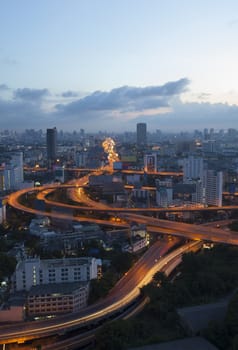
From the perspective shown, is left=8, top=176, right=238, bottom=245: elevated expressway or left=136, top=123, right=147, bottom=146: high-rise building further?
left=136, top=123, right=147, bottom=146: high-rise building

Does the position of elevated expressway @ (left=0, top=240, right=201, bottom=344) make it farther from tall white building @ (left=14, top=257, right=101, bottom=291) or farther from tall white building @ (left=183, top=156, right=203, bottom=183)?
tall white building @ (left=183, top=156, right=203, bottom=183)

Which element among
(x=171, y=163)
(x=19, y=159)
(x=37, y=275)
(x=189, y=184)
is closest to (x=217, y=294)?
(x=37, y=275)

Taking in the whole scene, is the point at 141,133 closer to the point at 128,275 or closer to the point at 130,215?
the point at 130,215

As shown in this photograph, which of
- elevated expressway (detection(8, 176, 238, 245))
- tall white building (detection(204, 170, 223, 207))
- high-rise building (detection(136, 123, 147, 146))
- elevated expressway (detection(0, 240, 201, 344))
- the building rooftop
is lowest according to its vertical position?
elevated expressway (detection(0, 240, 201, 344))

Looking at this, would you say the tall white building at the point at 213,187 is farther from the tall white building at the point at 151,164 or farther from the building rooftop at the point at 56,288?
the building rooftop at the point at 56,288

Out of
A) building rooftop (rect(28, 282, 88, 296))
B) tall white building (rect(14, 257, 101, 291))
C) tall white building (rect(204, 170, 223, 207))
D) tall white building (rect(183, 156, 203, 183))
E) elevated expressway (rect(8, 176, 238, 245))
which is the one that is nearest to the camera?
building rooftop (rect(28, 282, 88, 296))

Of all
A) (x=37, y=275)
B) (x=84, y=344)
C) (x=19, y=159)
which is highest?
(x=19, y=159)

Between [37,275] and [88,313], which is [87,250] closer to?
[37,275]

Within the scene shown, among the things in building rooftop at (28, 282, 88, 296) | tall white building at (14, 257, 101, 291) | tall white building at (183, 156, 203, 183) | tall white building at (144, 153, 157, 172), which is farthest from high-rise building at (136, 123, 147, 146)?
building rooftop at (28, 282, 88, 296)

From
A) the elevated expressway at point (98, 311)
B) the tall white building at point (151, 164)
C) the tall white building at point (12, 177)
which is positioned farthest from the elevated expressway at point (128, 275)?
the tall white building at point (151, 164)
